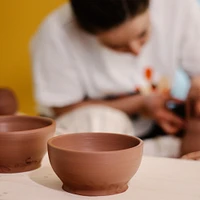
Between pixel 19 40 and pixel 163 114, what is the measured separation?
937 millimetres

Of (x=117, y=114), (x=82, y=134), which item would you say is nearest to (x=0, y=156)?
(x=82, y=134)

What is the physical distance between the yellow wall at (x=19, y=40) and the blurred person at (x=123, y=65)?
1.62ft

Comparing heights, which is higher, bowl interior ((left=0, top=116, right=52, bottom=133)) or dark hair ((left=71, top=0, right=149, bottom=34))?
dark hair ((left=71, top=0, right=149, bottom=34))

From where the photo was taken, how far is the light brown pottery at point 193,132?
3.52 ft

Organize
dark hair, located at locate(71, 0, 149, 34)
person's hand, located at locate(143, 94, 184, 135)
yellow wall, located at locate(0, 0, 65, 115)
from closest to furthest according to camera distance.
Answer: dark hair, located at locate(71, 0, 149, 34) → person's hand, located at locate(143, 94, 184, 135) → yellow wall, located at locate(0, 0, 65, 115)

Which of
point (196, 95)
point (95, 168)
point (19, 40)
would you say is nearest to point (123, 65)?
point (196, 95)

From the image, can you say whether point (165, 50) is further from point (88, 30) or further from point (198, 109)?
point (198, 109)

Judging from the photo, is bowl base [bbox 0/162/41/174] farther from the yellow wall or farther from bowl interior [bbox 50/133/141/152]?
the yellow wall

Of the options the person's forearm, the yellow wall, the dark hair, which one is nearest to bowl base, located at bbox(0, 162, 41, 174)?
the dark hair

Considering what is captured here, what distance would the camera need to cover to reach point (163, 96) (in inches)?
56.2

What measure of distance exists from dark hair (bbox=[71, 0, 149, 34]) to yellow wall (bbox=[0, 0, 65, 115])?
730 millimetres

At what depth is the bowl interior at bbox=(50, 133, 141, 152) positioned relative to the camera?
27.5 inches

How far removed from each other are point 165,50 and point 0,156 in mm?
963

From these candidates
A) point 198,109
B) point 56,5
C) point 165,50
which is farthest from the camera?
point 56,5
